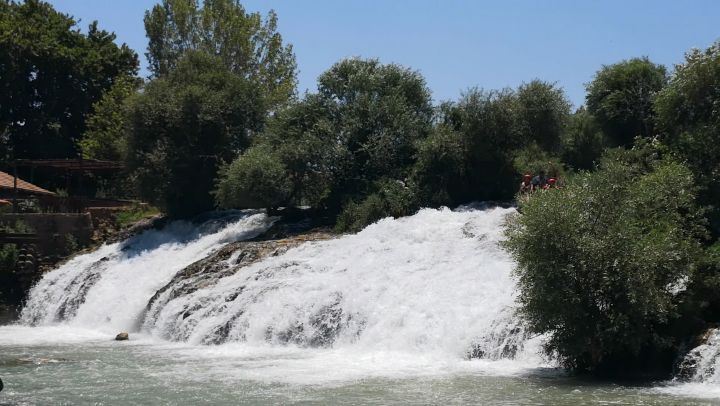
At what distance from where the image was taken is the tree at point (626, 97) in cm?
3441

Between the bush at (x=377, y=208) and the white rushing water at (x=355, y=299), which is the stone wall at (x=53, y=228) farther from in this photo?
the bush at (x=377, y=208)

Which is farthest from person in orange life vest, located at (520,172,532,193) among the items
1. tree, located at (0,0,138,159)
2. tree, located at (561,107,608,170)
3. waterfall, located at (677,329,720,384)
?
tree, located at (0,0,138,159)

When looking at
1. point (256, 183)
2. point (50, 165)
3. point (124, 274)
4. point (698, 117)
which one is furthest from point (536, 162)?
point (50, 165)

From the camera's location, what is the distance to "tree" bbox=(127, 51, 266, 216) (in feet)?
132

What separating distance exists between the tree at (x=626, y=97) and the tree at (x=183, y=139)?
48.5 feet

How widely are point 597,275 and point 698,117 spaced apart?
9538 millimetres

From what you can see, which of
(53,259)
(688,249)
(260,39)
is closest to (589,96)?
(688,249)

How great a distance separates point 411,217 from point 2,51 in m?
31.3

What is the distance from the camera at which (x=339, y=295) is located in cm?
2467

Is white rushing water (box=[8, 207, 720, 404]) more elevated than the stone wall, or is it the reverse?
the stone wall

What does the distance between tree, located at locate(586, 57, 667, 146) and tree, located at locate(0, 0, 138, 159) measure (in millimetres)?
30760

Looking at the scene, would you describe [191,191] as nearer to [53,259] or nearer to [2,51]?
[53,259]

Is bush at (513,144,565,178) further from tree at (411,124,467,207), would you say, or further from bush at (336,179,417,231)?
bush at (336,179,417,231)

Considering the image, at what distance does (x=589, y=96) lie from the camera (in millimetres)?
35719
